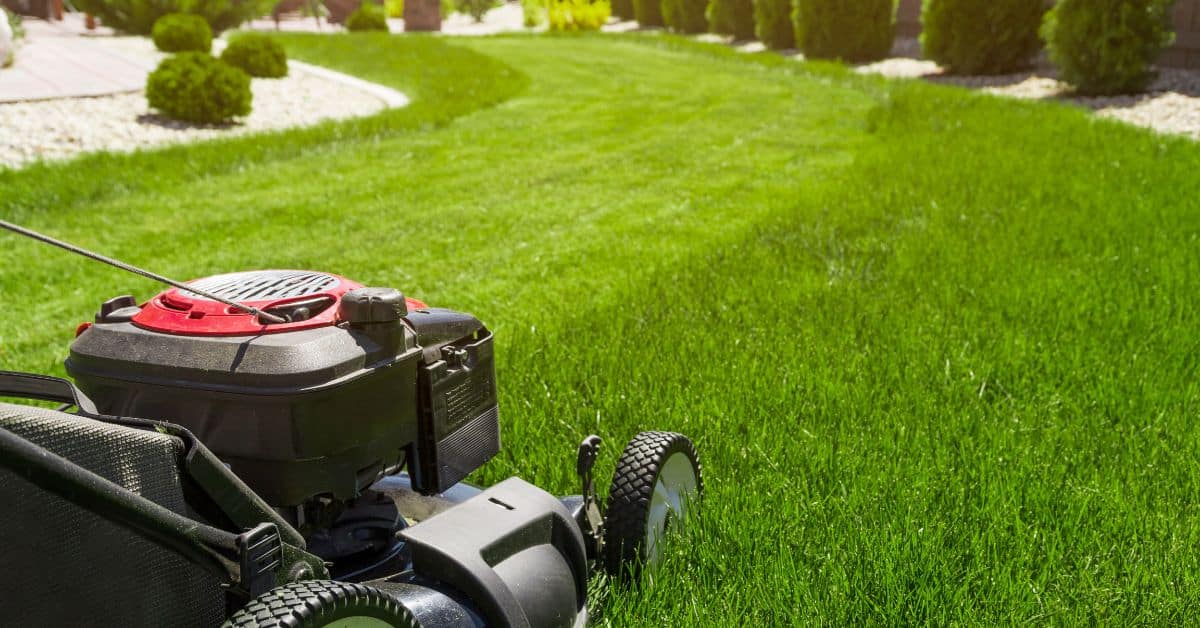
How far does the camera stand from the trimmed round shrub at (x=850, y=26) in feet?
58.0

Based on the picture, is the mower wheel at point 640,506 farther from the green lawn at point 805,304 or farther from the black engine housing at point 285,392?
the black engine housing at point 285,392

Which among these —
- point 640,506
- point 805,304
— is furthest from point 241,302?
point 805,304

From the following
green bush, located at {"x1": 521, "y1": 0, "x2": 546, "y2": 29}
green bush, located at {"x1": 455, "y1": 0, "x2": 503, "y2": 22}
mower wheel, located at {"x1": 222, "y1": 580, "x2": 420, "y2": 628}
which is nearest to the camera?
mower wheel, located at {"x1": 222, "y1": 580, "x2": 420, "y2": 628}

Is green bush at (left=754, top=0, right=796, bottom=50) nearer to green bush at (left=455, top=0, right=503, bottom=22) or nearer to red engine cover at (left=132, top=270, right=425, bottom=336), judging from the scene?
green bush at (left=455, top=0, right=503, bottom=22)

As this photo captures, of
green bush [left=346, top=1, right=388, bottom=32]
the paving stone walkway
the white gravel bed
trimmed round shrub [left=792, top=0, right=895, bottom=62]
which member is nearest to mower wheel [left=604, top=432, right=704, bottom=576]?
the white gravel bed

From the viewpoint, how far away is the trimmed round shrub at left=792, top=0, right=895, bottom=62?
17672mm

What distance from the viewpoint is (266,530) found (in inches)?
59.3

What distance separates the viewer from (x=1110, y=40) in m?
12.0

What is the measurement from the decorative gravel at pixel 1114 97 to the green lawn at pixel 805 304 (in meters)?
1.01

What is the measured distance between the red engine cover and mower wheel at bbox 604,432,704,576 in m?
0.71

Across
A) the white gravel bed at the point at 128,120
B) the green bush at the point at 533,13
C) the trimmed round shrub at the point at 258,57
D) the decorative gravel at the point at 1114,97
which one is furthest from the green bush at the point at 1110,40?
the green bush at the point at 533,13

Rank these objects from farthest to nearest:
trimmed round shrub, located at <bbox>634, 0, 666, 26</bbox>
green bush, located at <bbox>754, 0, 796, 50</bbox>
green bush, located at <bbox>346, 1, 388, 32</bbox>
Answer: trimmed round shrub, located at <bbox>634, 0, 666, 26</bbox> → green bush, located at <bbox>346, 1, 388, 32</bbox> → green bush, located at <bbox>754, 0, 796, 50</bbox>

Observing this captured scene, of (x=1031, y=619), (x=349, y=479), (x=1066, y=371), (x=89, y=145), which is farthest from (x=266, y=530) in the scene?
(x=89, y=145)

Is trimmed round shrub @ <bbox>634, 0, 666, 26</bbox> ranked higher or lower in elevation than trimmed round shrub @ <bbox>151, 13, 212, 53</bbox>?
higher
